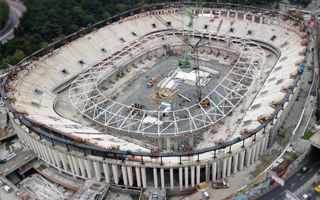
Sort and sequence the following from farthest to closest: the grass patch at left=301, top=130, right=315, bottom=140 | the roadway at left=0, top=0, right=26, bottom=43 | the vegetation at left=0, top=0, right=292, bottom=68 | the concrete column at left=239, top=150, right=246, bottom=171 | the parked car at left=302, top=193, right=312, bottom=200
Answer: the roadway at left=0, top=0, right=26, bottom=43 → the vegetation at left=0, top=0, right=292, bottom=68 → the grass patch at left=301, top=130, right=315, bottom=140 → the concrete column at left=239, top=150, right=246, bottom=171 → the parked car at left=302, top=193, right=312, bottom=200

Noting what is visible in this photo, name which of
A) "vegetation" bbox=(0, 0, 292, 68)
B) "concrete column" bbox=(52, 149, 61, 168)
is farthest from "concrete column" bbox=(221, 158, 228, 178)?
"vegetation" bbox=(0, 0, 292, 68)

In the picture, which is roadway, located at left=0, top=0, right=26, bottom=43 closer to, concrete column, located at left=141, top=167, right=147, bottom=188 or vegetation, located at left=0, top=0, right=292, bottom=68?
vegetation, located at left=0, top=0, right=292, bottom=68

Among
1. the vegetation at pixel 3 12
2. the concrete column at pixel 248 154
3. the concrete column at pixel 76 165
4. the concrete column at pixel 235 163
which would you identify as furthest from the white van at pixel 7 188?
the vegetation at pixel 3 12

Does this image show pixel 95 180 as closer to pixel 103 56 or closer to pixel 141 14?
pixel 103 56

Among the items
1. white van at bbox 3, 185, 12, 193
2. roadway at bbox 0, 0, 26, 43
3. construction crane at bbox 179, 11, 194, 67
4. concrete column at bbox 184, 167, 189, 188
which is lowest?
white van at bbox 3, 185, 12, 193

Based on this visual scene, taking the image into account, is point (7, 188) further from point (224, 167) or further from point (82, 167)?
point (224, 167)

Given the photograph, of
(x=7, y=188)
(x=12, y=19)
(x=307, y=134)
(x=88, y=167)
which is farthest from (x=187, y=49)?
(x=12, y=19)
